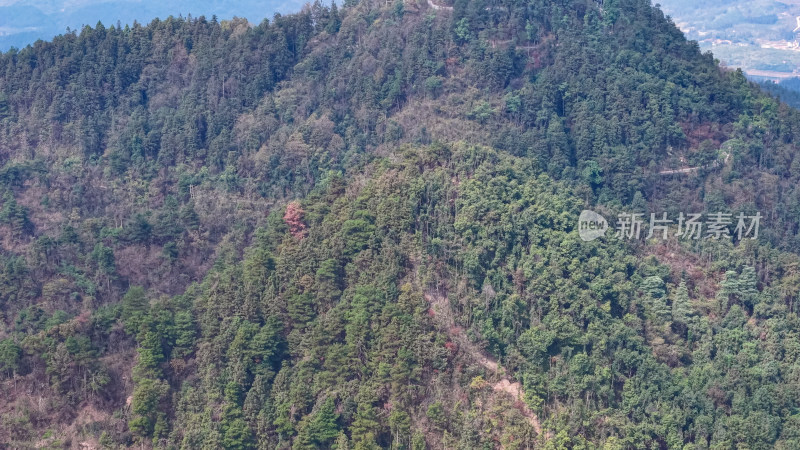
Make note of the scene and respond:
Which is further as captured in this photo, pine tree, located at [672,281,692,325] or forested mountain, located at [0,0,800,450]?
pine tree, located at [672,281,692,325]

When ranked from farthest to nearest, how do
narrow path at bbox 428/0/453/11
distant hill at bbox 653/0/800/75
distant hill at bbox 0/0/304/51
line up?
distant hill at bbox 653/0/800/75, distant hill at bbox 0/0/304/51, narrow path at bbox 428/0/453/11

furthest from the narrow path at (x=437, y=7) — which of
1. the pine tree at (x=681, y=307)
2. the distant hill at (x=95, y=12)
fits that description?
the distant hill at (x=95, y=12)

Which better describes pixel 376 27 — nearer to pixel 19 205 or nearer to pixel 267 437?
pixel 19 205

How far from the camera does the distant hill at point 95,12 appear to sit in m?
107

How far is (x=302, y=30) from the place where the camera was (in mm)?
53781

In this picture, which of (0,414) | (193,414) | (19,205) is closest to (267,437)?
(193,414)

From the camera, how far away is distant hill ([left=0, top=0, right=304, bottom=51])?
107269mm

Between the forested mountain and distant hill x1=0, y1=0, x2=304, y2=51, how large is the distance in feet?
181

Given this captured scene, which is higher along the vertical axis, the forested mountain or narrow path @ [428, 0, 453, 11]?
narrow path @ [428, 0, 453, 11]

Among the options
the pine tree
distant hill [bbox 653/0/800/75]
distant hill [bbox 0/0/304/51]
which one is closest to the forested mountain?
the pine tree

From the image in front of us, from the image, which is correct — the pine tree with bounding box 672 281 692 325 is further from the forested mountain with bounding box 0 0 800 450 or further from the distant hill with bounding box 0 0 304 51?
the distant hill with bounding box 0 0 304 51

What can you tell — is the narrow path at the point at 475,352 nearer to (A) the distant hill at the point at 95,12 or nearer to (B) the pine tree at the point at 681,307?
(B) the pine tree at the point at 681,307

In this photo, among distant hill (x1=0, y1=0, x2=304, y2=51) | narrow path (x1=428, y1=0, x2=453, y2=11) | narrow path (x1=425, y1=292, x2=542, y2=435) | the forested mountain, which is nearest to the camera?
narrow path (x1=425, y1=292, x2=542, y2=435)

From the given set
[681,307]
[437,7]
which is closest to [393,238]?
[681,307]
